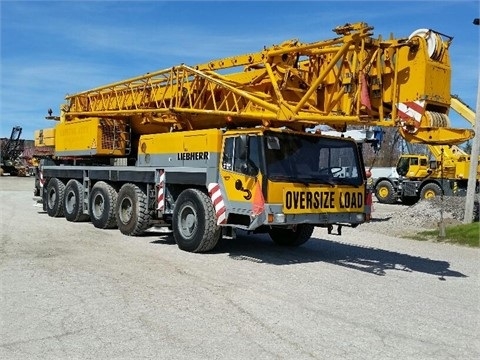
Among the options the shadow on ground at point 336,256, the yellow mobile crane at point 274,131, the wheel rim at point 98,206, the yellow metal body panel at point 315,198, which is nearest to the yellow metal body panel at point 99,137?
the yellow mobile crane at point 274,131

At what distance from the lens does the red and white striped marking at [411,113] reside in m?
7.85

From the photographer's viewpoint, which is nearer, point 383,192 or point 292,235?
point 292,235

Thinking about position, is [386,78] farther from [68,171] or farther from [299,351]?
[68,171]

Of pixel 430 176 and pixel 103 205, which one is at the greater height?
pixel 430 176

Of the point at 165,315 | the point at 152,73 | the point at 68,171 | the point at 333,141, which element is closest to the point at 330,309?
the point at 165,315

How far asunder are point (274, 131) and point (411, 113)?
89.4 inches

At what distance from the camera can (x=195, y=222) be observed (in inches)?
392

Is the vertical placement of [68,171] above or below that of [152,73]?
below

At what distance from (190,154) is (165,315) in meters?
5.16

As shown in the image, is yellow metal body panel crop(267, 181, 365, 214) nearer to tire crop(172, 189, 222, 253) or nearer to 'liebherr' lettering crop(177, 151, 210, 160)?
tire crop(172, 189, 222, 253)

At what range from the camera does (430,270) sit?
30.0 ft

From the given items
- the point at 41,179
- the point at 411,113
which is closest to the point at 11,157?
the point at 41,179

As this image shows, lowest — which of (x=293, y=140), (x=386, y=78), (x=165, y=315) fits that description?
(x=165, y=315)

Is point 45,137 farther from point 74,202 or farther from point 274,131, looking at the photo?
point 274,131
